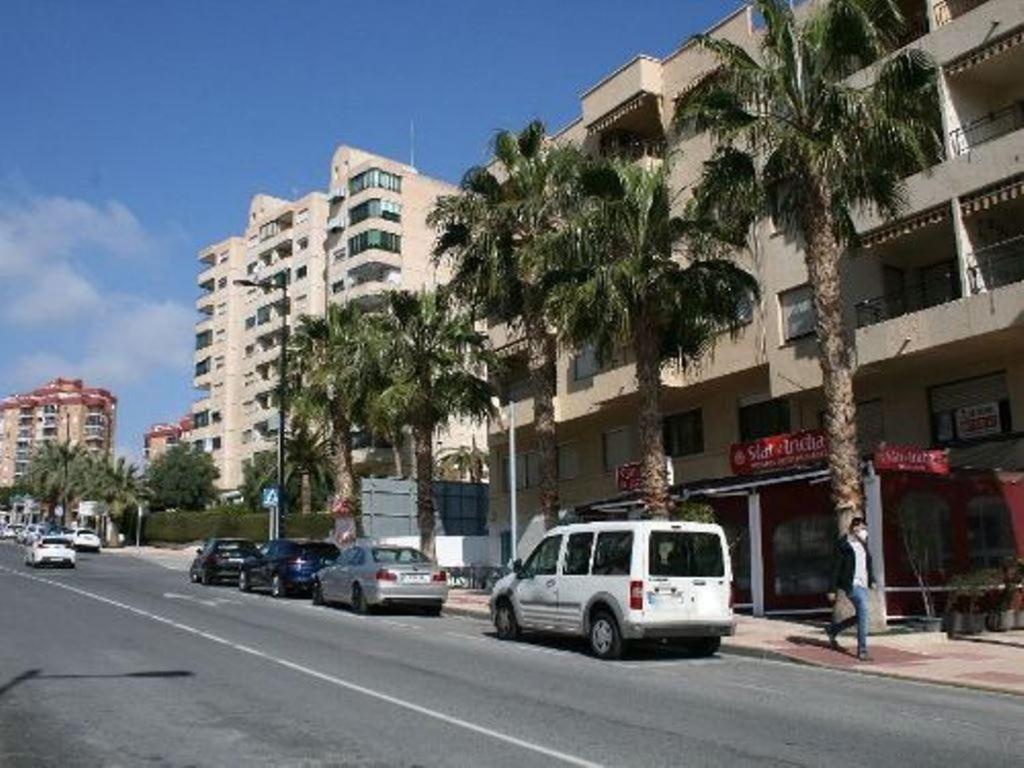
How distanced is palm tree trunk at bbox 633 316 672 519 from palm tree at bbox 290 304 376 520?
1318cm

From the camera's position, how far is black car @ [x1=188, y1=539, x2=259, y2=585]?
1403 inches

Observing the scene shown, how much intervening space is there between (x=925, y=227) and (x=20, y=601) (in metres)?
22.1

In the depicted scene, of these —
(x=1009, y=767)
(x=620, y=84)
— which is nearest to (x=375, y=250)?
(x=620, y=84)

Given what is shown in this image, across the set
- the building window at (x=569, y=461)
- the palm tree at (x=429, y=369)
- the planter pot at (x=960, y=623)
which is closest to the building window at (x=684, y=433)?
the building window at (x=569, y=461)

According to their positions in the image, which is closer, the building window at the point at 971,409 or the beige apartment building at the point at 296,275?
the building window at the point at 971,409

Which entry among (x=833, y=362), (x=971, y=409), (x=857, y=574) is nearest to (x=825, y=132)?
(x=833, y=362)

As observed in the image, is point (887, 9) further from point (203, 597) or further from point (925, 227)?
point (203, 597)

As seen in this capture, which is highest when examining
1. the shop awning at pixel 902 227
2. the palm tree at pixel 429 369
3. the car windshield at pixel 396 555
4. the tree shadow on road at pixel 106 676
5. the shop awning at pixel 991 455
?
the shop awning at pixel 902 227

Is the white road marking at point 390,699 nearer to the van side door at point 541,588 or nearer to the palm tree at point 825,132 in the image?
the van side door at point 541,588

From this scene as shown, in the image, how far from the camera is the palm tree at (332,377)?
36094 millimetres

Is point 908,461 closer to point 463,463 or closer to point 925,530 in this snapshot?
point 925,530

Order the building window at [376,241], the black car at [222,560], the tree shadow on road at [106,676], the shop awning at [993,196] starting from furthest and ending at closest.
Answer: the building window at [376,241] < the black car at [222,560] < the shop awning at [993,196] < the tree shadow on road at [106,676]

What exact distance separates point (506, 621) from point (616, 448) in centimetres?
1807

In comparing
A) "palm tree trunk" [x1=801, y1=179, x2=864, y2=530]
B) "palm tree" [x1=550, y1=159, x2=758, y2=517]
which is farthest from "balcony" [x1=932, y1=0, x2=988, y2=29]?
"palm tree trunk" [x1=801, y1=179, x2=864, y2=530]
